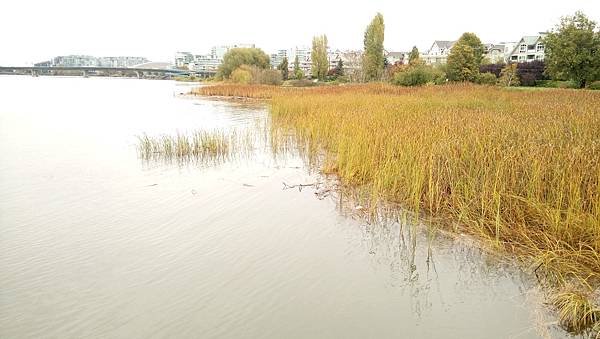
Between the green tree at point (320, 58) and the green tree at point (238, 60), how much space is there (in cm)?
871

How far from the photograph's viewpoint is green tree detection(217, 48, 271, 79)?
61469 millimetres

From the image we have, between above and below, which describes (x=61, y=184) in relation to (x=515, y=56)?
below

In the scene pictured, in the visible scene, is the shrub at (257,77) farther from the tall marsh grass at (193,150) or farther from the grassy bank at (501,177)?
the grassy bank at (501,177)

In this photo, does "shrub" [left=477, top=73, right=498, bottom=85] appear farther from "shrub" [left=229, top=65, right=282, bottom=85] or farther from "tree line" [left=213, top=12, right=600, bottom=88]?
"shrub" [left=229, top=65, right=282, bottom=85]

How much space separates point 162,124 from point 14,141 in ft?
17.2

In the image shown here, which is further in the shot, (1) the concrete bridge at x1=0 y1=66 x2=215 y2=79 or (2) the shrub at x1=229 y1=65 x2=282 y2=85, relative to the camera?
(1) the concrete bridge at x1=0 y1=66 x2=215 y2=79

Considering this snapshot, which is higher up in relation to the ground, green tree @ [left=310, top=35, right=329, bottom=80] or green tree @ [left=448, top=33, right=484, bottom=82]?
green tree @ [left=310, top=35, right=329, bottom=80]

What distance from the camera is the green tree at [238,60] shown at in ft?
202

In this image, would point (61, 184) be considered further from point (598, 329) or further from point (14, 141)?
point (598, 329)

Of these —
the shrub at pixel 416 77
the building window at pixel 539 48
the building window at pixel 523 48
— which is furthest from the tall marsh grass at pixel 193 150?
the building window at pixel 523 48

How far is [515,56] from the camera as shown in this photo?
76125 millimetres

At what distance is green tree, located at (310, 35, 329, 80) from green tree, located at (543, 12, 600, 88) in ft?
133

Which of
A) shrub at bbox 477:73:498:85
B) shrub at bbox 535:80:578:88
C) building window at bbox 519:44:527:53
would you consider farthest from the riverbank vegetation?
building window at bbox 519:44:527:53

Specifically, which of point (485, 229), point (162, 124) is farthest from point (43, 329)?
point (162, 124)
